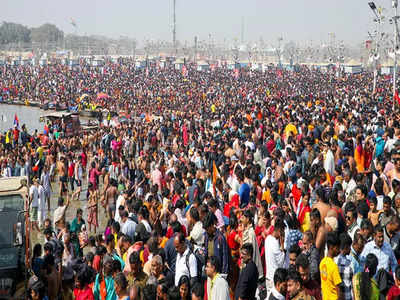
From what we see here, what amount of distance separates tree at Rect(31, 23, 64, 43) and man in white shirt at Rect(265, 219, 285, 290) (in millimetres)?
145955

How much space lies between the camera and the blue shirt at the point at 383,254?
5.73 meters

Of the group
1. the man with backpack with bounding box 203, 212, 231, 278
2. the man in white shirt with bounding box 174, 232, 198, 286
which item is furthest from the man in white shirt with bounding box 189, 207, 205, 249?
the man in white shirt with bounding box 174, 232, 198, 286

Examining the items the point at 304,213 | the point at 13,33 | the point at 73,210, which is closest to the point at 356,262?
the point at 304,213

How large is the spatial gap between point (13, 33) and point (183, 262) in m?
146

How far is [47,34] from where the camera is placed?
5930 inches

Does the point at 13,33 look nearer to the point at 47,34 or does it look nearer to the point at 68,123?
the point at 47,34

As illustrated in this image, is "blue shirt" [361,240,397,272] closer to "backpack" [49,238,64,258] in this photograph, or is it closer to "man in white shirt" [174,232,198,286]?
"man in white shirt" [174,232,198,286]

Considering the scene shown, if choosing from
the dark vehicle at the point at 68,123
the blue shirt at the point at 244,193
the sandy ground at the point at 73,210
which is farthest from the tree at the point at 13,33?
the blue shirt at the point at 244,193

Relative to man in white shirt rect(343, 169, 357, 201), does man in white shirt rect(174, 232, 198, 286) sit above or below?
below

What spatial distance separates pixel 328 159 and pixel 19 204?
5825 mm

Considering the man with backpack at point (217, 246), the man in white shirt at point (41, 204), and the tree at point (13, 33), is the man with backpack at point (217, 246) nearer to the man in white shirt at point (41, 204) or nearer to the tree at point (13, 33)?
the man in white shirt at point (41, 204)

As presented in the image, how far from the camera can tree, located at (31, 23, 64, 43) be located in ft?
483

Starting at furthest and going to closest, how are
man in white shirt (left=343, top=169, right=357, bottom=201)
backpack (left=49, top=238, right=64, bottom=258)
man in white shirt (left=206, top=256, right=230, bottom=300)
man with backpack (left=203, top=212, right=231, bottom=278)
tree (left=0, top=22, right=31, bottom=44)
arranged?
tree (left=0, top=22, right=31, bottom=44), man in white shirt (left=343, top=169, right=357, bottom=201), backpack (left=49, top=238, right=64, bottom=258), man with backpack (left=203, top=212, right=231, bottom=278), man in white shirt (left=206, top=256, right=230, bottom=300)

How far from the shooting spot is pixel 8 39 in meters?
138
